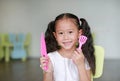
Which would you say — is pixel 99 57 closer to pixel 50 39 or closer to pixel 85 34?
pixel 85 34

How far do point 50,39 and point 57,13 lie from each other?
13.1ft

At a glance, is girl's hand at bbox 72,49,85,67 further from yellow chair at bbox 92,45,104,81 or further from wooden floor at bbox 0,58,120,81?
wooden floor at bbox 0,58,120,81

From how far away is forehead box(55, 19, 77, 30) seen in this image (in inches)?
47.1

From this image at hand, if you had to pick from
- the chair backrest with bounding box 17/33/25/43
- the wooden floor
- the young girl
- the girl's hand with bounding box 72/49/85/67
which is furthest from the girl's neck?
the chair backrest with bounding box 17/33/25/43

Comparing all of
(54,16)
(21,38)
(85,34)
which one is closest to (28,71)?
(21,38)

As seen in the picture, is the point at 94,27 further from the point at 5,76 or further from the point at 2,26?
the point at 5,76

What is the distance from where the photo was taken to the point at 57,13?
207 inches

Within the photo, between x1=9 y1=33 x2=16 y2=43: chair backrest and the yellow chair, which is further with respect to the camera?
x1=9 y1=33 x2=16 y2=43: chair backrest

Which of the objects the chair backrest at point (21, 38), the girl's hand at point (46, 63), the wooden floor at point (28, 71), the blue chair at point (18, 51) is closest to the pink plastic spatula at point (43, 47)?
the girl's hand at point (46, 63)

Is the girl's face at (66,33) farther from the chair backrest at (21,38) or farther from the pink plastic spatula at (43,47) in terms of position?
the chair backrest at (21,38)

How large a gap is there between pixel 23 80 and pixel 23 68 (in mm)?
752

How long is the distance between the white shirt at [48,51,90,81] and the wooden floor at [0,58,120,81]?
2169mm

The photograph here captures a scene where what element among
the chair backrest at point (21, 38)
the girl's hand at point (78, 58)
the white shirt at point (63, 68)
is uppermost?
the girl's hand at point (78, 58)

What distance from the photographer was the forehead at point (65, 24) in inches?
47.1
